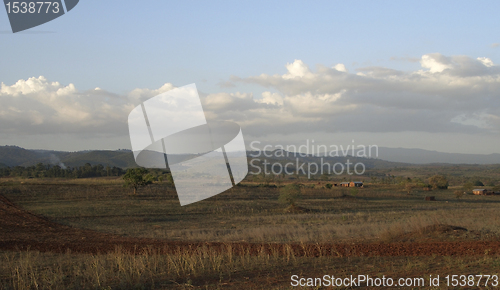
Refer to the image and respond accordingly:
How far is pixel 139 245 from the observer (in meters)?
13.9

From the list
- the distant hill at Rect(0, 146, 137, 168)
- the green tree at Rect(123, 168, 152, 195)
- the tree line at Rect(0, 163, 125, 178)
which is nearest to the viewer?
the green tree at Rect(123, 168, 152, 195)

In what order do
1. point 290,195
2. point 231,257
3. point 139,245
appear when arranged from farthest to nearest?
point 290,195 < point 139,245 < point 231,257

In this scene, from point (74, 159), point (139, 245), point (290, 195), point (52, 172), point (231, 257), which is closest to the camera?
point (231, 257)

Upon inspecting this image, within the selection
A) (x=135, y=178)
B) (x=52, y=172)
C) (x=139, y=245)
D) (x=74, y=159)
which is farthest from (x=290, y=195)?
(x=74, y=159)

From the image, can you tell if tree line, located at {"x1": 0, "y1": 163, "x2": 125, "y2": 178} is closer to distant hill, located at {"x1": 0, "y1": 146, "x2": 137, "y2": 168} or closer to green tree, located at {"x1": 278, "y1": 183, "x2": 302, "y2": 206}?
distant hill, located at {"x1": 0, "y1": 146, "x2": 137, "y2": 168}

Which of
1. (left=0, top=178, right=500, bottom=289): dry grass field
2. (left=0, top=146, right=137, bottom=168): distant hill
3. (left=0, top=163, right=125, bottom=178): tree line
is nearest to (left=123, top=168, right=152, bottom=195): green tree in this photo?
(left=0, top=178, right=500, bottom=289): dry grass field

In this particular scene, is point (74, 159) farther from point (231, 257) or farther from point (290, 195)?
point (231, 257)

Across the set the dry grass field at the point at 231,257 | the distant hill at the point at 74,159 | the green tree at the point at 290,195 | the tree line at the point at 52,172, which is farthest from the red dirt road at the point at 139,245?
the distant hill at the point at 74,159

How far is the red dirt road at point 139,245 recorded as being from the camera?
11.2m

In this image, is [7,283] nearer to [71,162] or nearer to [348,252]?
[348,252]

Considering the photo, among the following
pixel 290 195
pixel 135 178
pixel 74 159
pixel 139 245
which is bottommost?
pixel 290 195

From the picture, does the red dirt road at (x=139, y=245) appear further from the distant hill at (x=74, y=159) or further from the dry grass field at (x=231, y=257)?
the distant hill at (x=74, y=159)

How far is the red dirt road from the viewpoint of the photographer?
1120 centimetres

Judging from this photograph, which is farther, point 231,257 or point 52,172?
point 52,172
